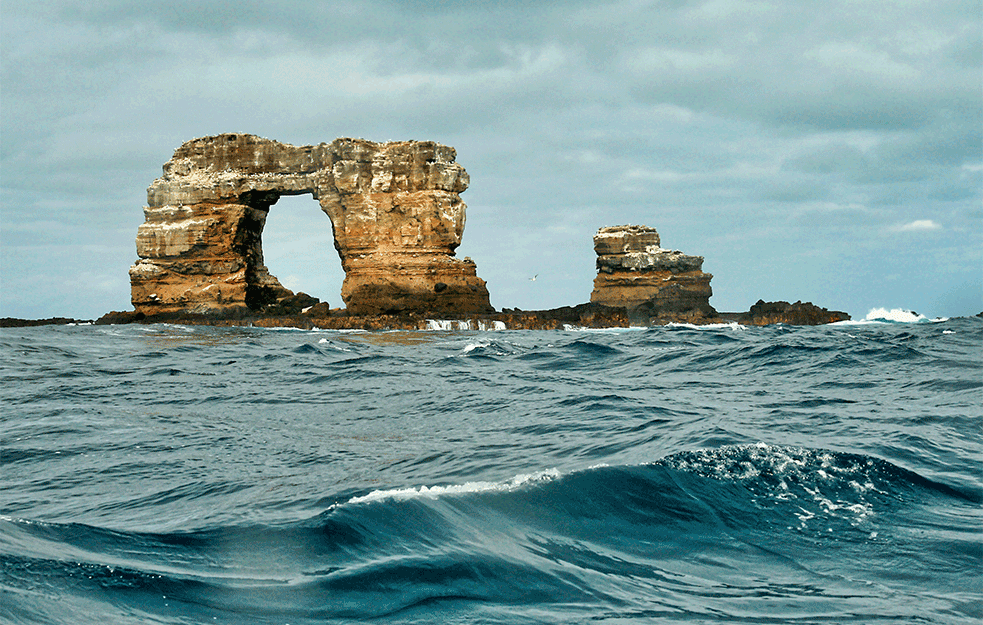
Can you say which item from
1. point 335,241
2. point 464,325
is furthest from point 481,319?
point 335,241

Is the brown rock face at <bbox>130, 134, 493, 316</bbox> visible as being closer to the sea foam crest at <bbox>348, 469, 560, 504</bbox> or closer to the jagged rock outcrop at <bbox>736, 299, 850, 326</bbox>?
the jagged rock outcrop at <bbox>736, 299, 850, 326</bbox>

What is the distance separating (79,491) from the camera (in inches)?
269

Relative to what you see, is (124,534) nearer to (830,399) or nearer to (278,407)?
(278,407)

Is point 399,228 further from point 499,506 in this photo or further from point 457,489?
point 499,506

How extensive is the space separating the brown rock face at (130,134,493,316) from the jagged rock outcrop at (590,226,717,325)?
657 inches

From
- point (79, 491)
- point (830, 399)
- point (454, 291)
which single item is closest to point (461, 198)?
point (454, 291)

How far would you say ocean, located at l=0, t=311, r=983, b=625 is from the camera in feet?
13.7

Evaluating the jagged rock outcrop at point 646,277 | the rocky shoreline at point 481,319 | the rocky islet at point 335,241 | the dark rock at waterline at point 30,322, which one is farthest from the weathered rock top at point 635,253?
the dark rock at waterline at point 30,322

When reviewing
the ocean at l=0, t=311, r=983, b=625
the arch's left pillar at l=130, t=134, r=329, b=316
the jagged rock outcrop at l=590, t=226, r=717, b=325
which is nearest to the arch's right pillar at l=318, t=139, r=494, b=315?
the arch's left pillar at l=130, t=134, r=329, b=316

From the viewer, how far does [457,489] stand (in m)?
6.25

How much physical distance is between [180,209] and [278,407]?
3963cm

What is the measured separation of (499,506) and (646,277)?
2146 inches

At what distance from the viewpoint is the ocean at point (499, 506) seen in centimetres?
416

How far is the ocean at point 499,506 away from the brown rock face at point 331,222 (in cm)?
3155
